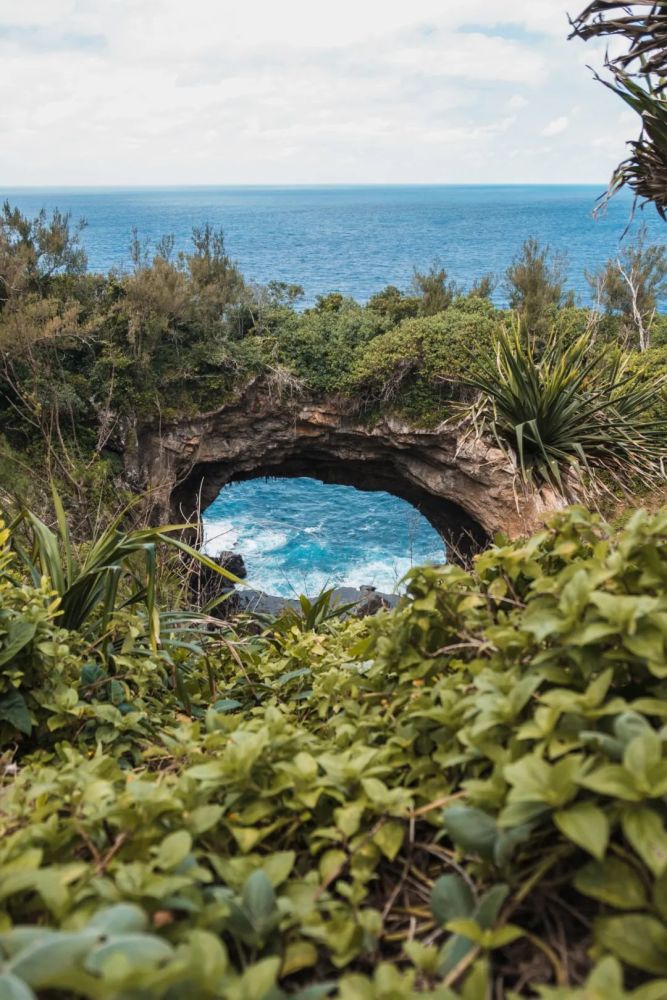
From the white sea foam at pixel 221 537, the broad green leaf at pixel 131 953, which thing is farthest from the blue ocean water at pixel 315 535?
the broad green leaf at pixel 131 953

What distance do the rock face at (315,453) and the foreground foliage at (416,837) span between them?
10.2 m

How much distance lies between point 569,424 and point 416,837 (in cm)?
744

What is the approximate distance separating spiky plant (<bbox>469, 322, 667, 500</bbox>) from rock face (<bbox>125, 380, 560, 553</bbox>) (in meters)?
3.14

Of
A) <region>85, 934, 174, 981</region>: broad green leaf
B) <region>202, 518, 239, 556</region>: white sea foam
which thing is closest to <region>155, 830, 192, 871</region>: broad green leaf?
<region>85, 934, 174, 981</region>: broad green leaf

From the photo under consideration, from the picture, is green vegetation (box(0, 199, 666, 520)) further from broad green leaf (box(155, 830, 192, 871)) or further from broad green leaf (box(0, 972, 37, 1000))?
broad green leaf (box(0, 972, 37, 1000))

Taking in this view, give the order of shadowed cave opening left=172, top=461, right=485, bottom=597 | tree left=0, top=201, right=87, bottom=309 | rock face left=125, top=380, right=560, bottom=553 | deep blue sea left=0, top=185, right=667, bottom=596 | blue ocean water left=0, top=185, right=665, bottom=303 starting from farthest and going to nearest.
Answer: blue ocean water left=0, top=185, right=665, bottom=303 → deep blue sea left=0, top=185, right=667, bottom=596 → shadowed cave opening left=172, top=461, right=485, bottom=597 → rock face left=125, top=380, right=560, bottom=553 → tree left=0, top=201, right=87, bottom=309

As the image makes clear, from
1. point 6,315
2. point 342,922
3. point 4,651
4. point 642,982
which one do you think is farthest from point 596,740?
point 6,315

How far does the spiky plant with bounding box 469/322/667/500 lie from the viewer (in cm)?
808

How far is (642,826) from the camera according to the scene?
3.32 ft

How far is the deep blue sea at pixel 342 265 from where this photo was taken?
24375 mm

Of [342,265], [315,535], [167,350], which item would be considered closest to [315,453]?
[167,350]

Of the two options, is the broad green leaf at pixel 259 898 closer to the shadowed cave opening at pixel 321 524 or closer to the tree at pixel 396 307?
the shadowed cave opening at pixel 321 524

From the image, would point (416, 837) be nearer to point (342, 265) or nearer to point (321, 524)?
point (321, 524)

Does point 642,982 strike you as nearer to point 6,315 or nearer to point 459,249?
point 6,315
